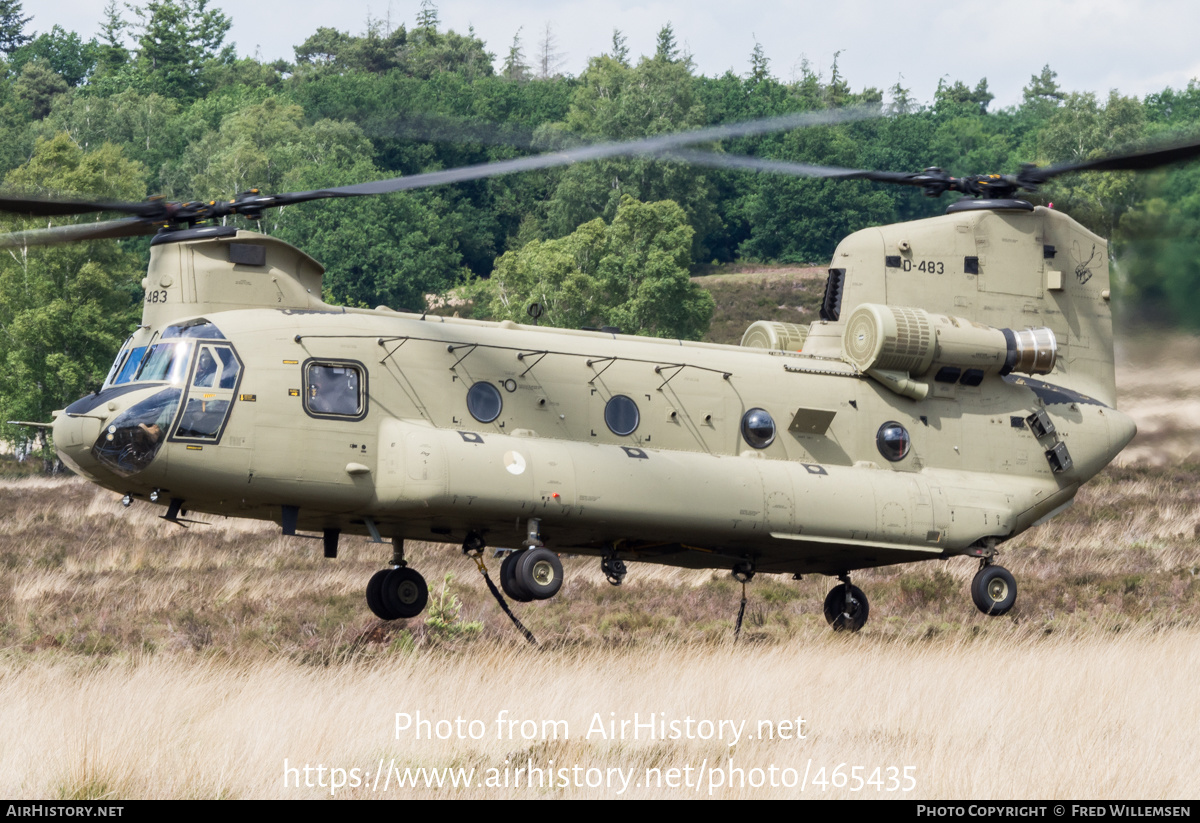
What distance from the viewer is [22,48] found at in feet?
460

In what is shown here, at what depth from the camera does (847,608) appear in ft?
60.6

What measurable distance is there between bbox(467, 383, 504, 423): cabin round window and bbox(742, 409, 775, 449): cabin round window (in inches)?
122

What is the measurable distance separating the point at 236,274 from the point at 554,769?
22.6ft

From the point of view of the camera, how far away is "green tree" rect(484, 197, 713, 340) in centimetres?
5291

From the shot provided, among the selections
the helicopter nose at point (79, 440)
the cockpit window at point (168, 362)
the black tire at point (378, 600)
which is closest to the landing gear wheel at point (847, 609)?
the black tire at point (378, 600)

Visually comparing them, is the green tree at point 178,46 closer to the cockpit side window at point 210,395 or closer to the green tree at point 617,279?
the green tree at point 617,279

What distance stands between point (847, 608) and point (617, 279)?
1535 inches

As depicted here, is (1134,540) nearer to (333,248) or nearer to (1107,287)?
(1107,287)

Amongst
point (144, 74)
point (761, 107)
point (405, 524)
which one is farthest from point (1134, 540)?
point (144, 74)

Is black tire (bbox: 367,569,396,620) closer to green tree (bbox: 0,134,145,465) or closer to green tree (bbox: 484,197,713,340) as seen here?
green tree (bbox: 484,197,713,340)

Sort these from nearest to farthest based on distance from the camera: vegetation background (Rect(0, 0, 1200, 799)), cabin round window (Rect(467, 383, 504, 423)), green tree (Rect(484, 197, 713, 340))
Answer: vegetation background (Rect(0, 0, 1200, 799)) < cabin round window (Rect(467, 383, 504, 423)) < green tree (Rect(484, 197, 713, 340))

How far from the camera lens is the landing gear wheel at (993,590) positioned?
56.9ft

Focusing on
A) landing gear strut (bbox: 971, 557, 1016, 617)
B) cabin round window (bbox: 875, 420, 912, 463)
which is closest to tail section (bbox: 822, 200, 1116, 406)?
cabin round window (bbox: 875, 420, 912, 463)

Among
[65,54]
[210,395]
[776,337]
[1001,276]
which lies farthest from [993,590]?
[65,54]
